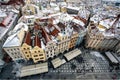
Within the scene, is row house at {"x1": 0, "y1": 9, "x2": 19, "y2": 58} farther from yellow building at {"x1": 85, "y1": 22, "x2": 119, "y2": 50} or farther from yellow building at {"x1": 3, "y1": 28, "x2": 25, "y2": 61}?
yellow building at {"x1": 85, "y1": 22, "x2": 119, "y2": 50}

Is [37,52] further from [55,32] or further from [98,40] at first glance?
[98,40]

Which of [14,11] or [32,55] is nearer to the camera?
[32,55]

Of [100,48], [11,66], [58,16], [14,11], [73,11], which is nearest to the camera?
[11,66]

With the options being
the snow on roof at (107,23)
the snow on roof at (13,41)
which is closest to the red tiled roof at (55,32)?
the snow on roof at (13,41)

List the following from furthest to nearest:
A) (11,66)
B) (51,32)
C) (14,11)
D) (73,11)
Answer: (73,11) → (14,11) → (51,32) → (11,66)

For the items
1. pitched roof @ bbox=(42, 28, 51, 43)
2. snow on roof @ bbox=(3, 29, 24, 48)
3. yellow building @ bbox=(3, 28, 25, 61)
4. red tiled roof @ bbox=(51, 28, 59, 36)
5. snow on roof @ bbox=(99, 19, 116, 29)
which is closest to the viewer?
yellow building @ bbox=(3, 28, 25, 61)

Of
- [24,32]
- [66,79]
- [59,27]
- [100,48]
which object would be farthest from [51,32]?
[100,48]

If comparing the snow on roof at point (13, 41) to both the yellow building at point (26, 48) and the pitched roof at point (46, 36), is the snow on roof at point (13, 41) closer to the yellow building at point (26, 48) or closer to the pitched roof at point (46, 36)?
the yellow building at point (26, 48)

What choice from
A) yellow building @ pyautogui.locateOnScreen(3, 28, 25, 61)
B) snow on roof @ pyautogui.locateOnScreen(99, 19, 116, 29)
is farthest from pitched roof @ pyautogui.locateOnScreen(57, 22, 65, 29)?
snow on roof @ pyautogui.locateOnScreen(99, 19, 116, 29)

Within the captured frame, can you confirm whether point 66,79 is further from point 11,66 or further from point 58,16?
point 58,16
